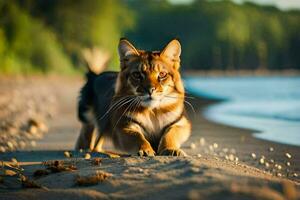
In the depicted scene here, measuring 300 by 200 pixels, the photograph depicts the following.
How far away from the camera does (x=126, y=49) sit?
6648mm

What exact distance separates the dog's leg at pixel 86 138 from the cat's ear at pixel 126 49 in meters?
2.10

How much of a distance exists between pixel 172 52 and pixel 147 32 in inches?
2951

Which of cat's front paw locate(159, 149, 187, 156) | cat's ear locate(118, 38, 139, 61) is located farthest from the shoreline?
cat's ear locate(118, 38, 139, 61)

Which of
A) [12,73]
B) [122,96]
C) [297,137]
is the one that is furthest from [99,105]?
[12,73]

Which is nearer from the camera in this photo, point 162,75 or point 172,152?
point 172,152

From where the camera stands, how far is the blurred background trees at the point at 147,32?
28.9m

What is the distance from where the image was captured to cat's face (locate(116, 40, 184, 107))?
6.23 m

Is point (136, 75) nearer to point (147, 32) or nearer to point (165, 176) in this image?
point (165, 176)

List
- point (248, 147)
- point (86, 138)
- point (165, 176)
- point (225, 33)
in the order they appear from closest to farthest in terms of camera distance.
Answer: point (165, 176) → point (248, 147) → point (86, 138) → point (225, 33)

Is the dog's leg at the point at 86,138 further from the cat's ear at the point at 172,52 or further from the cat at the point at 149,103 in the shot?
the cat's ear at the point at 172,52

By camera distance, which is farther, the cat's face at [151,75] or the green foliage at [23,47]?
the green foliage at [23,47]

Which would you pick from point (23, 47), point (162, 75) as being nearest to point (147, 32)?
point (23, 47)

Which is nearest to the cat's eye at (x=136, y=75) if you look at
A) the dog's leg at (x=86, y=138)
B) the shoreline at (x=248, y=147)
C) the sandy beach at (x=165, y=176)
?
the sandy beach at (x=165, y=176)

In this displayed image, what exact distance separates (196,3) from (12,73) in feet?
256
